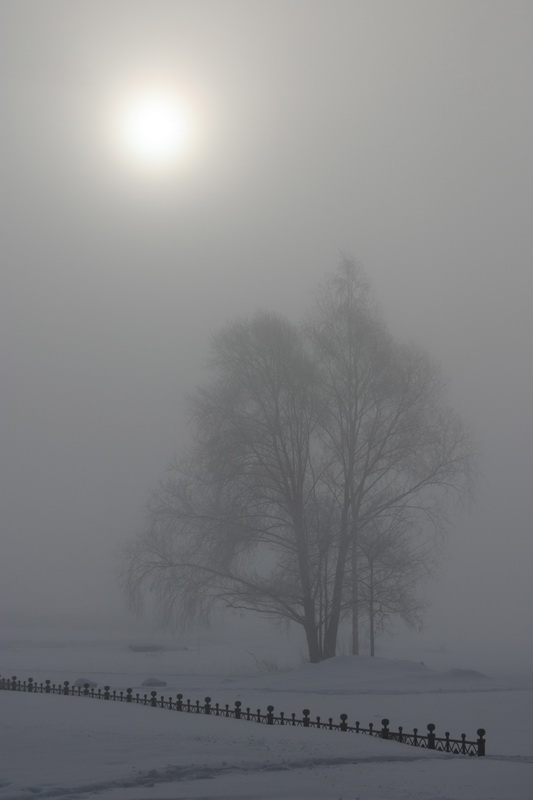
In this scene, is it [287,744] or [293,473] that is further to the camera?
[293,473]

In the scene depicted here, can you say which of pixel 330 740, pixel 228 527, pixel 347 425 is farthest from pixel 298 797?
pixel 347 425

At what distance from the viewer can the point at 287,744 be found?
12320 mm

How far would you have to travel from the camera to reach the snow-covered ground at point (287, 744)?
9.06 meters

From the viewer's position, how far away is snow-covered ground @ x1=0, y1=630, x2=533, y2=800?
9.06 metres

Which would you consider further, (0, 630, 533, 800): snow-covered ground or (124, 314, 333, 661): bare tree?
(124, 314, 333, 661): bare tree

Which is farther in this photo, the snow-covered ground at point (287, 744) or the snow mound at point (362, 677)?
the snow mound at point (362, 677)

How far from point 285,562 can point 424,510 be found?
522cm

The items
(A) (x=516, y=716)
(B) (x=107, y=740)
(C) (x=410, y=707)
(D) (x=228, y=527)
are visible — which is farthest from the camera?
(D) (x=228, y=527)

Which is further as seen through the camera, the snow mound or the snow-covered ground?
the snow mound

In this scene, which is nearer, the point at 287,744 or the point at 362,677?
the point at 287,744

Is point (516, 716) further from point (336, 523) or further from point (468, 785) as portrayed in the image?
point (336, 523)

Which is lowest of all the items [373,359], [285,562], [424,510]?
[285,562]

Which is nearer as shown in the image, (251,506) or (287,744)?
(287,744)

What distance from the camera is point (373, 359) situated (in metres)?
29.3
